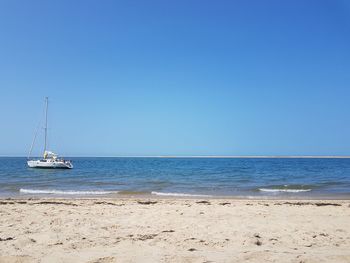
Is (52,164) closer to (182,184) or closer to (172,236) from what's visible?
(182,184)

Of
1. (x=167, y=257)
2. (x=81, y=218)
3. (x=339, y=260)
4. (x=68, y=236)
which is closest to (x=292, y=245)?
(x=339, y=260)

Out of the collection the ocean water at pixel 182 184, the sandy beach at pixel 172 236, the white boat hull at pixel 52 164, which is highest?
the sandy beach at pixel 172 236

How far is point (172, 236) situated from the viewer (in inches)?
291

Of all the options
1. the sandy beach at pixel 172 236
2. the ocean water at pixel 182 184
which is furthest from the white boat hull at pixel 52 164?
the sandy beach at pixel 172 236

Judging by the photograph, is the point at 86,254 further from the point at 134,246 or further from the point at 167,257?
the point at 167,257

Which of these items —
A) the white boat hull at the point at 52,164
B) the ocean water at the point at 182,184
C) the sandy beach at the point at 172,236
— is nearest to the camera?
the sandy beach at the point at 172,236

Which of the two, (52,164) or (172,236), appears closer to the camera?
(172,236)

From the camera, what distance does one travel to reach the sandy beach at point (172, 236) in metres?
5.86

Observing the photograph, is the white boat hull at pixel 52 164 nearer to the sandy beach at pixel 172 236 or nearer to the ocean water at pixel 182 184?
the ocean water at pixel 182 184

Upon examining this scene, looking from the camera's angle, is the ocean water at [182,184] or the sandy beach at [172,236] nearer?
the sandy beach at [172,236]

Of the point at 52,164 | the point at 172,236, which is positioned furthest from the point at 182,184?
the point at 52,164

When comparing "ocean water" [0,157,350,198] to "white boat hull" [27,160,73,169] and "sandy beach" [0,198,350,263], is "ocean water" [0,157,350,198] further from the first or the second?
"white boat hull" [27,160,73,169]

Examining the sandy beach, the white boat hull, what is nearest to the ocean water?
the sandy beach

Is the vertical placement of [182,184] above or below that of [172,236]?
below
